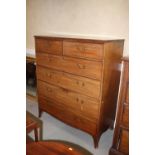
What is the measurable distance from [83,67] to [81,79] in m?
0.15

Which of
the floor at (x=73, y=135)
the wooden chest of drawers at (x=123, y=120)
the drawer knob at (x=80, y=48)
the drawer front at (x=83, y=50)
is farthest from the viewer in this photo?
the floor at (x=73, y=135)

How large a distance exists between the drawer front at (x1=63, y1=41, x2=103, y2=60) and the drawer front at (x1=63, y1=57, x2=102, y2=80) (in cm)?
7

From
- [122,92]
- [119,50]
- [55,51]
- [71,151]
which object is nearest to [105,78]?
[122,92]

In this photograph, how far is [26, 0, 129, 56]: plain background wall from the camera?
2.24m

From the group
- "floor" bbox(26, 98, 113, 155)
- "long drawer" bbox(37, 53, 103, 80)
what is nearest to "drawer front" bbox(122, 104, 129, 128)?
"long drawer" bbox(37, 53, 103, 80)

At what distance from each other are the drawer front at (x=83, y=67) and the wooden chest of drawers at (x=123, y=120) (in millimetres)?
318

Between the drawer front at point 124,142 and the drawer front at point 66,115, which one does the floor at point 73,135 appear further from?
the drawer front at point 124,142

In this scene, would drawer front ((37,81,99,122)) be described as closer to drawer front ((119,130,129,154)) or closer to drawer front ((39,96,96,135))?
drawer front ((39,96,96,135))

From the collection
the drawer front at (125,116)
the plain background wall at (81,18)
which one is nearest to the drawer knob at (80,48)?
the plain background wall at (81,18)

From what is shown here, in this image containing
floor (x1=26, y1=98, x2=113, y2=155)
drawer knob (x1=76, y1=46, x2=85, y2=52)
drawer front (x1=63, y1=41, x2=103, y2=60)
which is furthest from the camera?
floor (x1=26, y1=98, x2=113, y2=155)

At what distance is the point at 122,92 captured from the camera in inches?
69.4

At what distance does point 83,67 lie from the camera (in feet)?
6.81

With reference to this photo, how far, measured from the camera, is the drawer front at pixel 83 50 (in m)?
1.90
